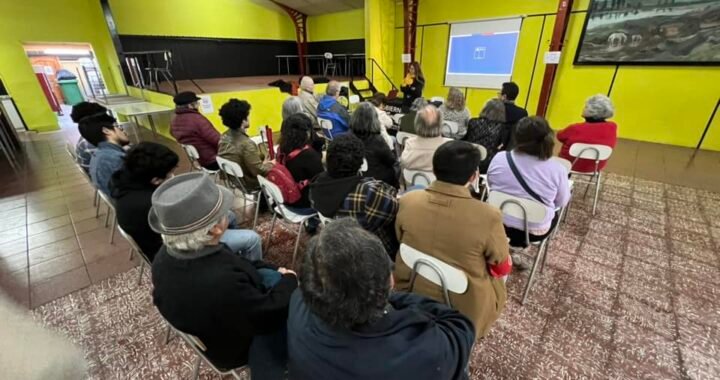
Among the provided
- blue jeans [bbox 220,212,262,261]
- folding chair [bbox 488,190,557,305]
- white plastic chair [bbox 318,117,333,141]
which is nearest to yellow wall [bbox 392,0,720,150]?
white plastic chair [bbox 318,117,333,141]

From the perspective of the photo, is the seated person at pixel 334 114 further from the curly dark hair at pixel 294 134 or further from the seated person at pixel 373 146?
the curly dark hair at pixel 294 134

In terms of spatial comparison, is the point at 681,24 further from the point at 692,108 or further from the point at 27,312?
the point at 27,312

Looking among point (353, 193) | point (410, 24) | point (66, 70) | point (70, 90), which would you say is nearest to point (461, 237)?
point (353, 193)

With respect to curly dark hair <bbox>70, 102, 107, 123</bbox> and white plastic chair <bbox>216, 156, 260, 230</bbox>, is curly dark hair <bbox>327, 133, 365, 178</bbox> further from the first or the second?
curly dark hair <bbox>70, 102, 107, 123</bbox>

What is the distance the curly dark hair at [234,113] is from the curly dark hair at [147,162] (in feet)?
2.82

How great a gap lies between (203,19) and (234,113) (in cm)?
724

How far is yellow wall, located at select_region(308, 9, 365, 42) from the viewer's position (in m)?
8.04

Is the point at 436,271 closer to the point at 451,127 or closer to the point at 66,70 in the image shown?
the point at 451,127

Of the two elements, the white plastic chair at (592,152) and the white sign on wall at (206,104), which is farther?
the white sign on wall at (206,104)

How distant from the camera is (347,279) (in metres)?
0.59

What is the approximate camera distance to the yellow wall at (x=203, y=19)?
6.70 meters

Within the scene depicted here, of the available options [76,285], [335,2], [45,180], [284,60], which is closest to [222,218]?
[76,285]

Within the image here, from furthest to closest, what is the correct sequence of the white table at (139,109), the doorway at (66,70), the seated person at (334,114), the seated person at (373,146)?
the doorway at (66,70), the white table at (139,109), the seated person at (334,114), the seated person at (373,146)

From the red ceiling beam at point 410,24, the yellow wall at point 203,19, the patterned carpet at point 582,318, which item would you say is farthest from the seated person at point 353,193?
the yellow wall at point 203,19
